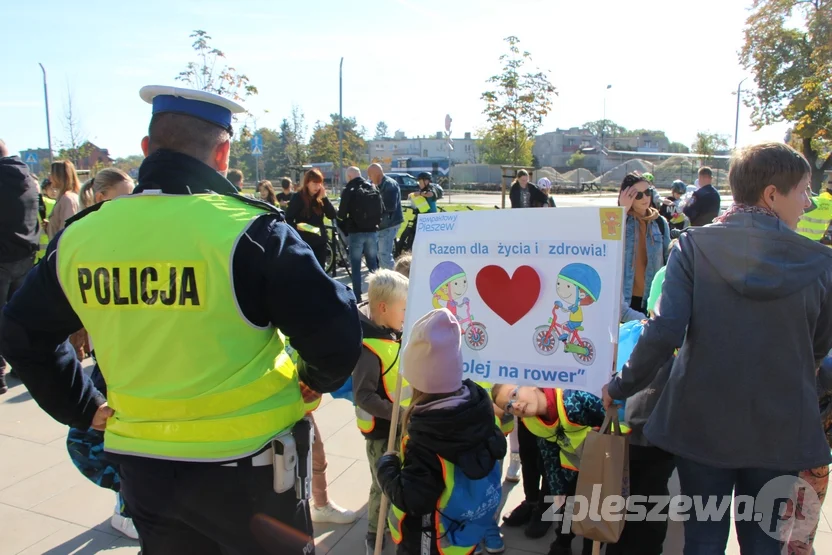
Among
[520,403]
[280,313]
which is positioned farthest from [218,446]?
[520,403]

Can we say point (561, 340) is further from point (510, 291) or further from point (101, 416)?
point (101, 416)

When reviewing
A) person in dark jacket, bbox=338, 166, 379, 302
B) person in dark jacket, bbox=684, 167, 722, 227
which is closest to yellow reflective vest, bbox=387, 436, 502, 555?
person in dark jacket, bbox=338, 166, 379, 302

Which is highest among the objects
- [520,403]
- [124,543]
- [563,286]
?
[563,286]

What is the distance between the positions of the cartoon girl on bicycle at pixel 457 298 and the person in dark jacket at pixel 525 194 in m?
7.27

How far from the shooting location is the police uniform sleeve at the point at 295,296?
5.24ft

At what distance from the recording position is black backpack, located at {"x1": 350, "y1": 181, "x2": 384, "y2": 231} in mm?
8703

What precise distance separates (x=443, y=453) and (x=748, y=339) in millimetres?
1086

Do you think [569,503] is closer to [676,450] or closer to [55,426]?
[676,450]

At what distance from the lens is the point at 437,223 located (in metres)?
2.87

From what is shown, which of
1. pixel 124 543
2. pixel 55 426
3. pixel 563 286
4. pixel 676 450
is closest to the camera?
pixel 676 450

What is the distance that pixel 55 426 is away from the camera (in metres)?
4.59

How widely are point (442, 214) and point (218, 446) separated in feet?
5.14

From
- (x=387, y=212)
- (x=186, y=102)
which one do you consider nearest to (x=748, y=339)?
(x=186, y=102)

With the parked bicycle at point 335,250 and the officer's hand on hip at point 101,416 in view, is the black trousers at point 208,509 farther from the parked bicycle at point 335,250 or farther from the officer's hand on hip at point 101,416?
the parked bicycle at point 335,250
